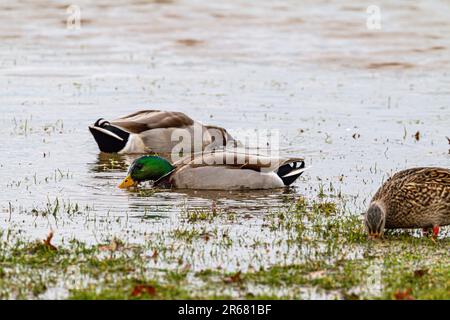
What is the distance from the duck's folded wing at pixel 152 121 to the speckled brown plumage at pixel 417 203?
21.6 ft

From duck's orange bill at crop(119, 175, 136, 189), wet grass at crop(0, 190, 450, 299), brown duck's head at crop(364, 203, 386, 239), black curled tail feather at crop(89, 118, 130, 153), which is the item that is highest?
black curled tail feather at crop(89, 118, 130, 153)

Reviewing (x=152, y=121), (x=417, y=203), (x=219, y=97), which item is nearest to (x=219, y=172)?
(x=417, y=203)

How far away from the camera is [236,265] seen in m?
8.44

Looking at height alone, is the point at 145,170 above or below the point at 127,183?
above

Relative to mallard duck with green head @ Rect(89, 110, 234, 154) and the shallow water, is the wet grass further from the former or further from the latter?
mallard duck with green head @ Rect(89, 110, 234, 154)

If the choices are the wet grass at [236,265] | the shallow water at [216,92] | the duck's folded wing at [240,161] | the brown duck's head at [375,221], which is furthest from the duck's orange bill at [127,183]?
the brown duck's head at [375,221]

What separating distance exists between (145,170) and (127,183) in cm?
29

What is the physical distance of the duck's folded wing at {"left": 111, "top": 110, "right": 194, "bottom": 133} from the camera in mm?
15973

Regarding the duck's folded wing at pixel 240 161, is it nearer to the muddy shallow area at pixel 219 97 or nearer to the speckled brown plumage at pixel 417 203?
the muddy shallow area at pixel 219 97

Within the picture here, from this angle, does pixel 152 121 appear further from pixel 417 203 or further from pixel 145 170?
pixel 417 203

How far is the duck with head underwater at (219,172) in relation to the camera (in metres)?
12.7

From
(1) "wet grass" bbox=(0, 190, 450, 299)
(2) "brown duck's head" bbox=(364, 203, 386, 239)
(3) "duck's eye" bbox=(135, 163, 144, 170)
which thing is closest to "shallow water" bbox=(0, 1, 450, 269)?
(1) "wet grass" bbox=(0, 190, 450, 299)
